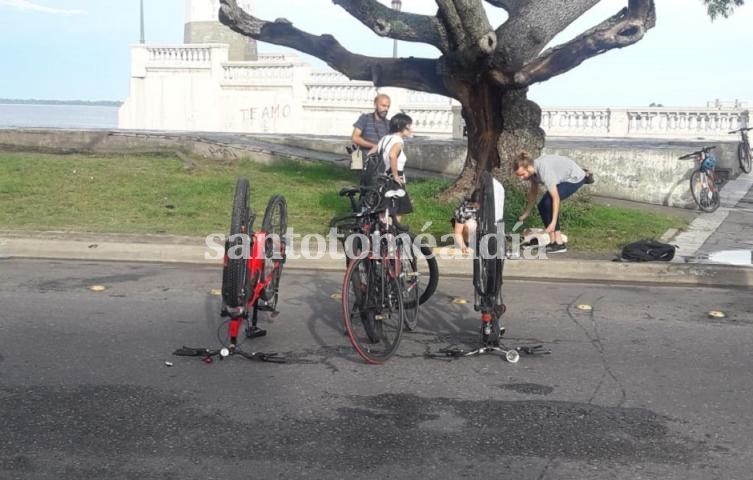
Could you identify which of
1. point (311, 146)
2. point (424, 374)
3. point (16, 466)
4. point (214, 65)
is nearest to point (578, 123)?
point (311, 146)

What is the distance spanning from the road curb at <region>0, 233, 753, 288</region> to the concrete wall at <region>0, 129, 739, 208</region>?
5.33 metres

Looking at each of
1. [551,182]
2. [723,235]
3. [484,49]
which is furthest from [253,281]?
[723,235]

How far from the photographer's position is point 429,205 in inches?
547

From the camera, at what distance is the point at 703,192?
591 inches

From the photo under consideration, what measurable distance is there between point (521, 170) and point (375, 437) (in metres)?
5.71

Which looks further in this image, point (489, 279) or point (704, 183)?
point (704, 183)

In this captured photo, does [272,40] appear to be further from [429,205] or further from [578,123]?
[578,123]

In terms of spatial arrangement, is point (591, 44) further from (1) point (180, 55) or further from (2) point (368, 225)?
(1) point (180, 55)

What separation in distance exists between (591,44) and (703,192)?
400cm

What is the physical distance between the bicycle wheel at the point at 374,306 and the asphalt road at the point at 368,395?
148 mm

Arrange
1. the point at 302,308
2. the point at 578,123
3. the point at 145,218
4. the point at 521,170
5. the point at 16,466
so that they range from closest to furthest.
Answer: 1. the point at 16,466
2. the point at 302,308
3. the point at 521,170
4. the point at 145,218
5. the point at 578,123

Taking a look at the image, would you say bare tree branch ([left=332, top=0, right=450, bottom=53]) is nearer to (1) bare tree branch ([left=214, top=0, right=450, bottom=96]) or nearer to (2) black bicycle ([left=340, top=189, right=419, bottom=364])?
(1) bare tree branch ([left=214, top=0, right=450, bottom=96])

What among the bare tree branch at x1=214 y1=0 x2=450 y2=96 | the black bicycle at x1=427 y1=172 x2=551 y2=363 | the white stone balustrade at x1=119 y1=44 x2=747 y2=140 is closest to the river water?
the white stone balustrade at x1=119 y1=44 x2=747 y2=140

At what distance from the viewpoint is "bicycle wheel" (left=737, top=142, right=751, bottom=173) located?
18781 millimetres
